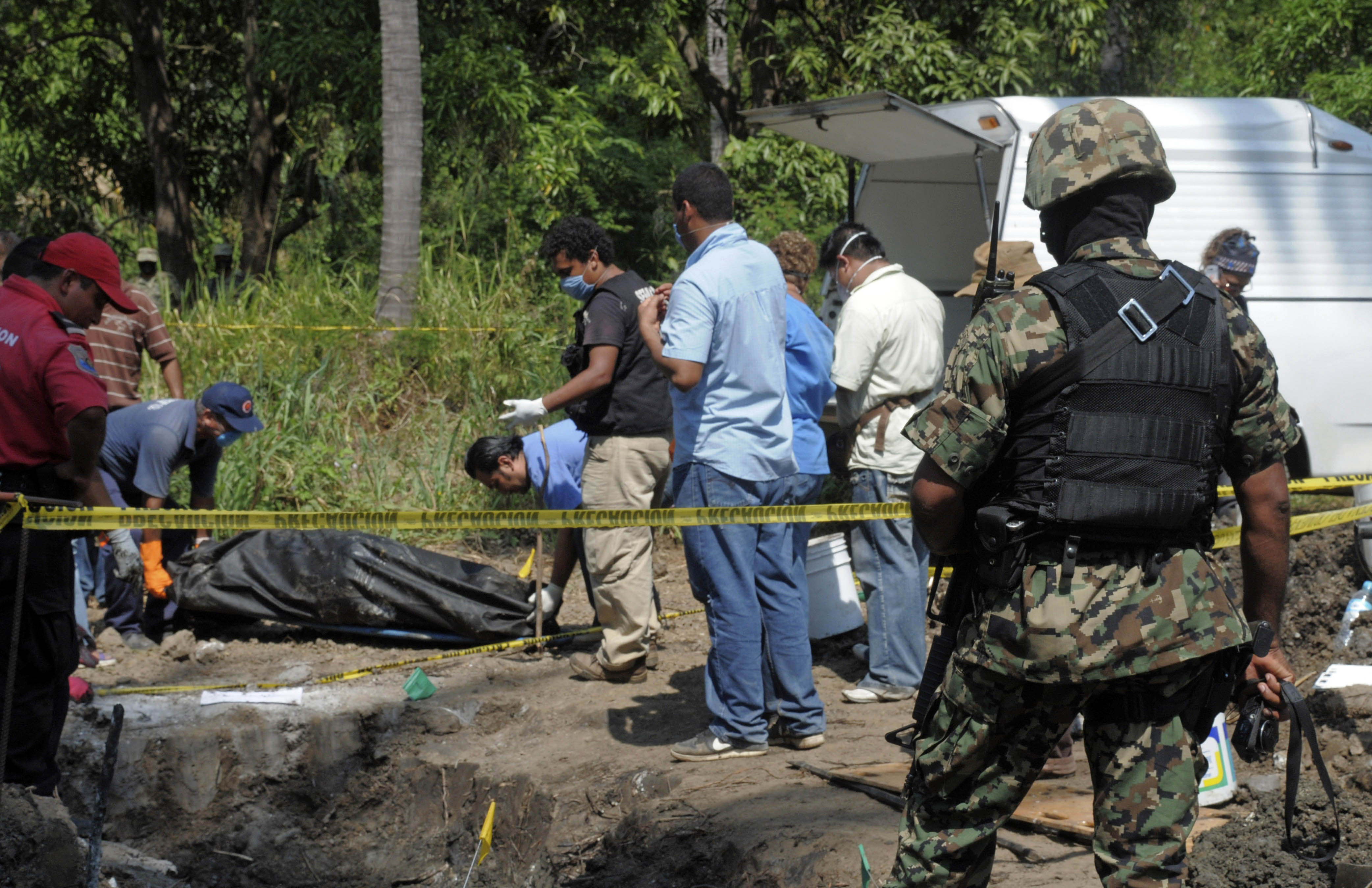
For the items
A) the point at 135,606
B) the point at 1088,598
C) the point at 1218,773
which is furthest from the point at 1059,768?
the point at 135,606

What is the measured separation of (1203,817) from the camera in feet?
11.9

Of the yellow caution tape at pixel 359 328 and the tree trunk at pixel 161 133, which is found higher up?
the tree trunk at pixel 161 133

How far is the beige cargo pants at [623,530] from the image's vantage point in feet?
16.7

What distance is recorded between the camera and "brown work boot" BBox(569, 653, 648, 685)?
5.41 metres

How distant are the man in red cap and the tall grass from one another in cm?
374

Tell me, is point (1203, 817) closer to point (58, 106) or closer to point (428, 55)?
point (428, 55)

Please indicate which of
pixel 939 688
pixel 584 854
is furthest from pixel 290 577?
pixel 939 688

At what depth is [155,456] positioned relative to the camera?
18.4 feet

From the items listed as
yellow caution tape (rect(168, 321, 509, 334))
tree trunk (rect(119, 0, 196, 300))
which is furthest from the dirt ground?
tree trunk (rect(119, 0, 196, 300))

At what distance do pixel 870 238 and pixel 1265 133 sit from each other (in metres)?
2.96

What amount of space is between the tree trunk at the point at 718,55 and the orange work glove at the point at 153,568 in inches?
253

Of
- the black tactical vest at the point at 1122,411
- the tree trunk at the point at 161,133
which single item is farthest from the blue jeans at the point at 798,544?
the tree trunk at the point at 161,133

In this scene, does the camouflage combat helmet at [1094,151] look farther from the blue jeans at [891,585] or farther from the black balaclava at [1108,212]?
the blue jeans at [891,585]

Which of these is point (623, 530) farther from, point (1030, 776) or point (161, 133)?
point (161, 133)
